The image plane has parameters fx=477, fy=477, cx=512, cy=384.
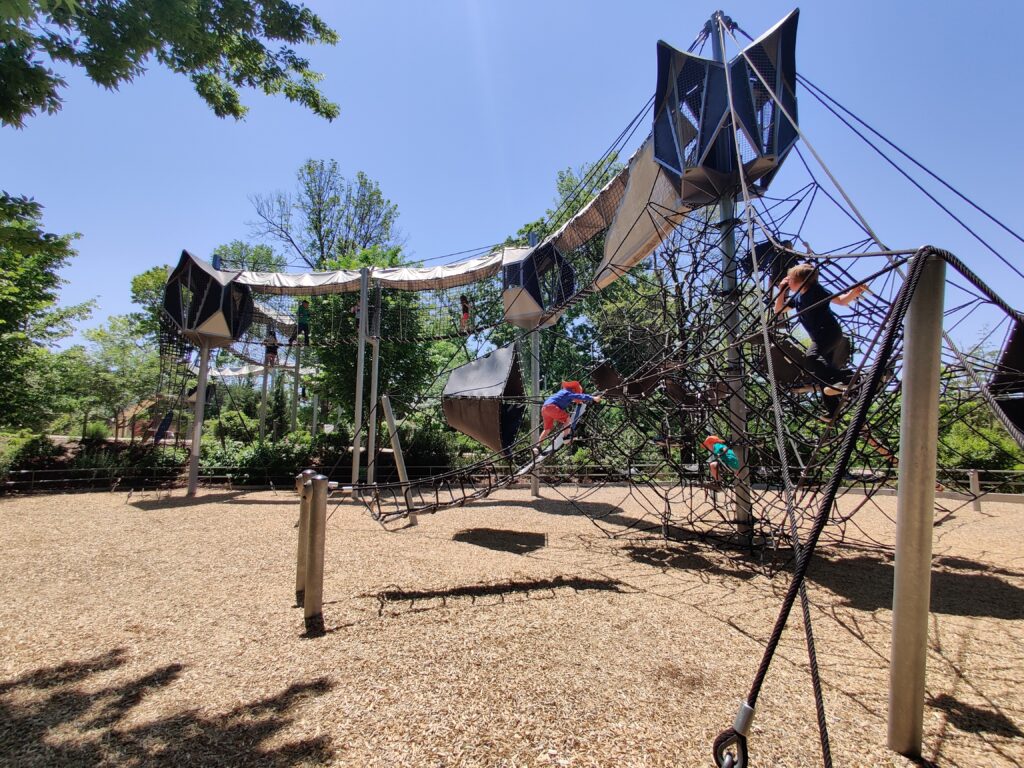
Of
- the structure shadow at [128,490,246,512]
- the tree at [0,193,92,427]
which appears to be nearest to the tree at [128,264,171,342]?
the tree at [0,193,92,427]

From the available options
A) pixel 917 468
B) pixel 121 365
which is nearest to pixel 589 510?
pixel 917 468

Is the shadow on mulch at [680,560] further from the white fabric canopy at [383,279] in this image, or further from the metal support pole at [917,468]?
the white fabric canopy at [383,279]

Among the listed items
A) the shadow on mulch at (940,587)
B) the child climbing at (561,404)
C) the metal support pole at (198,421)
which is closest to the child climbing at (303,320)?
the metal support pole at (198,421)

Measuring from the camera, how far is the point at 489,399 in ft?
30.4

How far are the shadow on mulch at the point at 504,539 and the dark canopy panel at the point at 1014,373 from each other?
6.29m

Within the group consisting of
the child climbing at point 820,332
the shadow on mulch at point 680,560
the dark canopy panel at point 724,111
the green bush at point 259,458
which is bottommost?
the shadow on mulch at point 680,560

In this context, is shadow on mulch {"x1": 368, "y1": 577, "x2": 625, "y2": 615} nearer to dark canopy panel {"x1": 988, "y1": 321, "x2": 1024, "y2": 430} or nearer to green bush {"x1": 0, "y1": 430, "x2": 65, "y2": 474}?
dark canopy panel {"x1": 988, "y1": 321, "x2": 1024, "y2": 430}

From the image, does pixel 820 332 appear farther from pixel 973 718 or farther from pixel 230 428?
pixel 230 428

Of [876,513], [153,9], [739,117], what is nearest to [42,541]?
[153,9]

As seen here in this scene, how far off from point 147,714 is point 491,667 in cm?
224

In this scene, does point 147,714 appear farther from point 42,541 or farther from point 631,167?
point 631,167

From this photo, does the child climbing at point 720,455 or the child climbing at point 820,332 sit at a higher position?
the child climbing at point 820,332

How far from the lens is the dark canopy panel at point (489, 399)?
30.7 feet

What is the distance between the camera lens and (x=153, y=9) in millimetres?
3801
